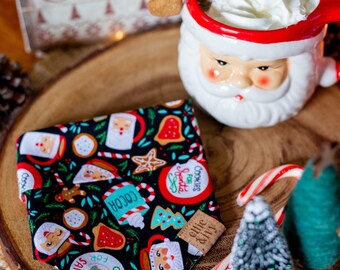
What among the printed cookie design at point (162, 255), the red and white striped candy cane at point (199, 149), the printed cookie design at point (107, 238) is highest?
the red and white striped candy cane at point (199, 149)

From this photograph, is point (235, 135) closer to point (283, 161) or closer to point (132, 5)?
point (283, 161)

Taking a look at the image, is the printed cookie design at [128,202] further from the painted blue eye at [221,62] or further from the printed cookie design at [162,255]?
the painted blue eye at [221,62]

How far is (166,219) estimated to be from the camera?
0.86 m

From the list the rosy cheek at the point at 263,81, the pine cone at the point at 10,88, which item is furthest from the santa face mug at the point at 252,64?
the pine cone at the point at 10,88

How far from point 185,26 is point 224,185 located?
25cm

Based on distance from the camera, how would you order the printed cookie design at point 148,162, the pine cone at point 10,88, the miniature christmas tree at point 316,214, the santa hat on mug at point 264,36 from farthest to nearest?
1. the pine cone at point 10,88
2. the printed cookie design at point 148,162
3. the santa hat on mug at point 264,36
4. the miniature christmas tree at point 316,214

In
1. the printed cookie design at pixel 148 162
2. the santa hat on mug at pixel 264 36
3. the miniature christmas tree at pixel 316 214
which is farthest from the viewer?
the printed cookie design at pixel 148 162

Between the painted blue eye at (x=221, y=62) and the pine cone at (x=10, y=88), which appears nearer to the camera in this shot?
the painted blue eye at (x=221, y=62)

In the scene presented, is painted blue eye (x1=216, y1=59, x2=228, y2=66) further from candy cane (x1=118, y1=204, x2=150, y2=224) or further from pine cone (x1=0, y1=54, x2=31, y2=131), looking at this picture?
pine cone (x1=0, y1=54, x2=31, y2=131)

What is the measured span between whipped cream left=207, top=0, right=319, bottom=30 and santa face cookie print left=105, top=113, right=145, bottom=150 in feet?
0.70

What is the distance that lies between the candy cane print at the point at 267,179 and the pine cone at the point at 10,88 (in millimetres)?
464

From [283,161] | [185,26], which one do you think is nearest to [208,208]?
[283,161]

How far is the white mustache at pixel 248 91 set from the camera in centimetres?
88

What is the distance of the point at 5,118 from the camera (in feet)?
3.65
